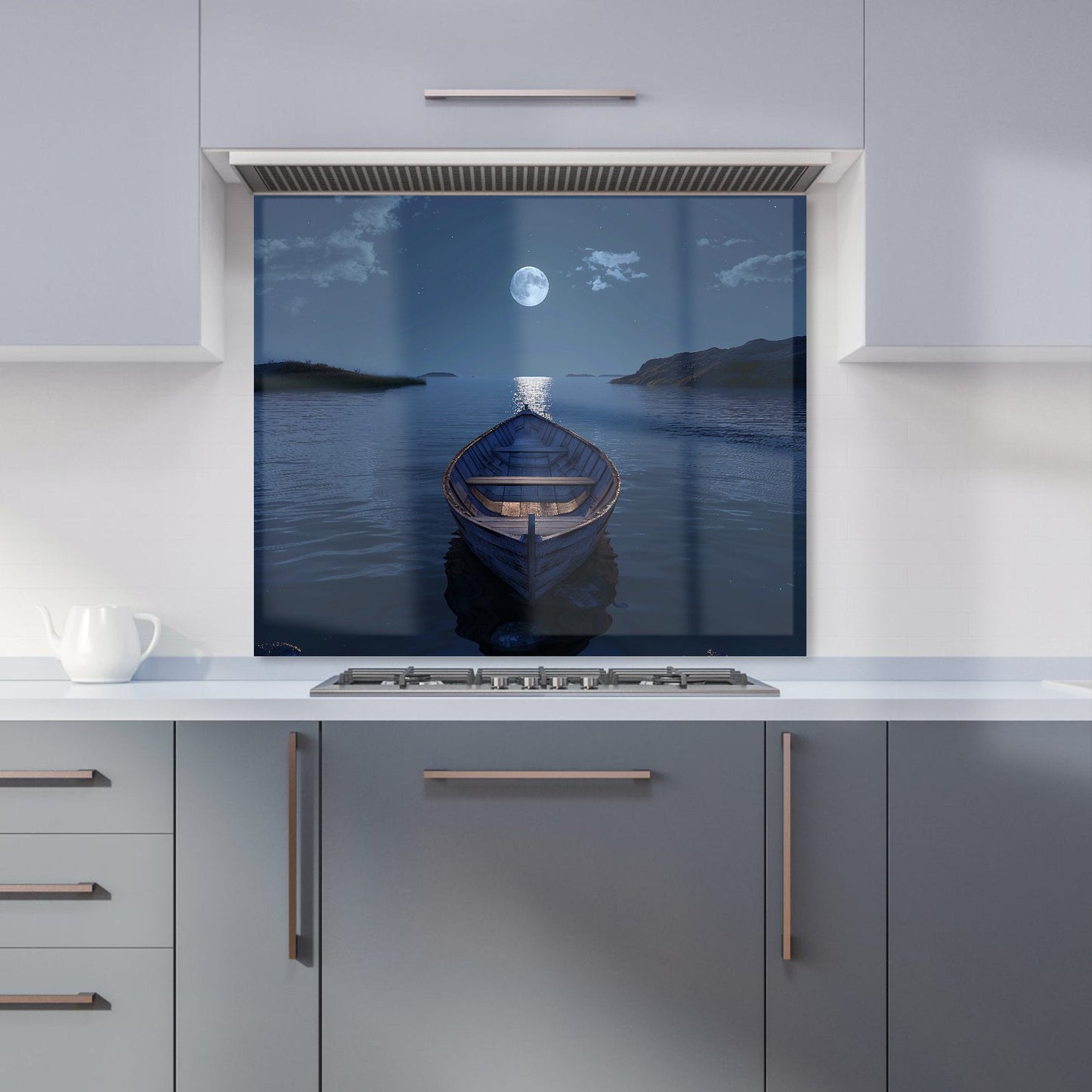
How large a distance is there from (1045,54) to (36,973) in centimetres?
287

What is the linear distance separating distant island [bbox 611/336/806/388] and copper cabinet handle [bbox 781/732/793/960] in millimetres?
956

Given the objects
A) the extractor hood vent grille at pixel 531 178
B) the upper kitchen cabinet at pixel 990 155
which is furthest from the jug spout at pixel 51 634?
the upper kitchen cabinet at pixel 990 155

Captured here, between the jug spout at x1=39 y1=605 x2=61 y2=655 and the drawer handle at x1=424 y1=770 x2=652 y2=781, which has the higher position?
the jug spout at x1=39 y1=605 x2=61 y2=655

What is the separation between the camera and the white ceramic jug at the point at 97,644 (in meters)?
2.18

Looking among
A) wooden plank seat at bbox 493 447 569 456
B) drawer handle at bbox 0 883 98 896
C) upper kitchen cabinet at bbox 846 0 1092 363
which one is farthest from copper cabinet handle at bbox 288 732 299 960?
upper kitchen cabinet at bbox 846 0 1092 363

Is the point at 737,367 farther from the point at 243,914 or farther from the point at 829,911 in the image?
the point at 243,914

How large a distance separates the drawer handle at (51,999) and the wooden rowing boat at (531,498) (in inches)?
49.7

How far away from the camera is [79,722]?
1873mm

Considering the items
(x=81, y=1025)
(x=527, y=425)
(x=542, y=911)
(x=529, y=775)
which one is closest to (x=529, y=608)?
(x=527, y=425)

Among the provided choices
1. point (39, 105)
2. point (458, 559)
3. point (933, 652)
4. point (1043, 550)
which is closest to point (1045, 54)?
point (1043, 550)

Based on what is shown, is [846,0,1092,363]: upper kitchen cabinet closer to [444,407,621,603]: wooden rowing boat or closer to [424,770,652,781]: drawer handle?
[444,407,621,603]: wooden rowing boat

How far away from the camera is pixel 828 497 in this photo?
7.89 ft

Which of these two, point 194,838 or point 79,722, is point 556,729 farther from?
point 79,722

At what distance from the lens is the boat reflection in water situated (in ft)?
7.80
